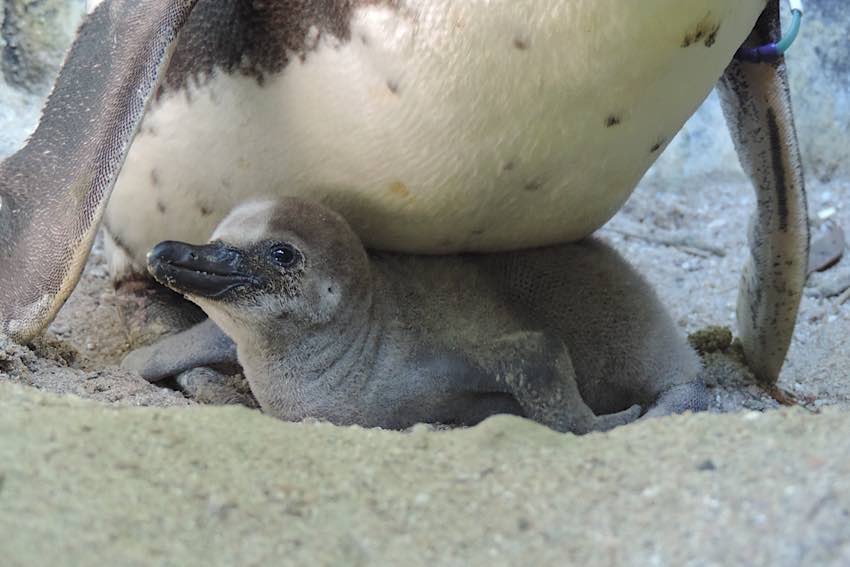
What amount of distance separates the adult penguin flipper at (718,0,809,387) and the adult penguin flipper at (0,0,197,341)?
4.66 ft

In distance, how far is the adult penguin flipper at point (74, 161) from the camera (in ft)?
6.77

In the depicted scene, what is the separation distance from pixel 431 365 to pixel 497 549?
1118 mm

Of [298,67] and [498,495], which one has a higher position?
[298,67]

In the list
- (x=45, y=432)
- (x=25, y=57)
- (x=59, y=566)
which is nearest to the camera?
(x=59, y=566)

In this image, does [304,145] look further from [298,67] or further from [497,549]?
[497,549]

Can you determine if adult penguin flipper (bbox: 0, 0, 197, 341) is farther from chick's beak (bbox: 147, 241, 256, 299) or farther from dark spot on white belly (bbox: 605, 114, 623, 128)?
dark spot on white belly (bbox: 605, 114, 623, 128)

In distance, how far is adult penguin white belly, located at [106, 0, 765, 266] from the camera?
213 cm

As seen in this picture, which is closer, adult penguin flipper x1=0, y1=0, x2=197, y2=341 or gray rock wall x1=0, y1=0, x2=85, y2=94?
adult penguin flipper x1=0, y1=0, x2=197, y2=341

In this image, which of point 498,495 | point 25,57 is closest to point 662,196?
point 25,57

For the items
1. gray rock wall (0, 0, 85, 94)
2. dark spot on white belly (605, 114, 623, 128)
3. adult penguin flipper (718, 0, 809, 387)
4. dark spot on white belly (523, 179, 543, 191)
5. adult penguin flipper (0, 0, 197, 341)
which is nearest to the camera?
adult penguin flipper (0, 0, 197, 341)

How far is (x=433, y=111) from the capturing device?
2238mm

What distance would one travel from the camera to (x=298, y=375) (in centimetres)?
239

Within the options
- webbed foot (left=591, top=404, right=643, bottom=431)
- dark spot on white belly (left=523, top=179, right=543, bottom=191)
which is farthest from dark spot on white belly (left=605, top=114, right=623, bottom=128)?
webbed foot (left=591, top=404, right=643, bottom=431)

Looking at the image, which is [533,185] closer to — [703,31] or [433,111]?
[433,111]
